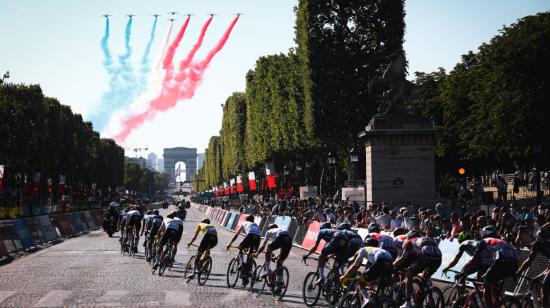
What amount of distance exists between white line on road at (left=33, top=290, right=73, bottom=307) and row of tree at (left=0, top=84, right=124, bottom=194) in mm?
37259

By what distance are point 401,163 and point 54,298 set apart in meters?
24.4

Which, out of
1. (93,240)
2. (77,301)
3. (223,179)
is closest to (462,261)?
(77,301)

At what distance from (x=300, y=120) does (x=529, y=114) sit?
2243cm

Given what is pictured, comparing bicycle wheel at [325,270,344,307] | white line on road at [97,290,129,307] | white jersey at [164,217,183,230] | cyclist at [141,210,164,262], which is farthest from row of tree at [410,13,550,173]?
white line on road at [97,290,129,307]

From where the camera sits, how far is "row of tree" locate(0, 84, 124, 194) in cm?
7744

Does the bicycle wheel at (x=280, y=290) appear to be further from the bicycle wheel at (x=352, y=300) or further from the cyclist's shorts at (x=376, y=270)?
the cyclist's shorts at (x=376, y=270)

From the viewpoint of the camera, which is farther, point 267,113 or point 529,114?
point 267,113

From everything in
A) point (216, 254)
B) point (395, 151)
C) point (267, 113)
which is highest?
point (267, 113)

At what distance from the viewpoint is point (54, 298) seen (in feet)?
66.0

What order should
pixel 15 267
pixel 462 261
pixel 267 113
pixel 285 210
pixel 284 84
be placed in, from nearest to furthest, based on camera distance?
pixel 462 261, pixel 15 267, pixel 285 210, pixel 284 84, pixel 267 113

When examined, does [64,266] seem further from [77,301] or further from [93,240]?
[93,240]

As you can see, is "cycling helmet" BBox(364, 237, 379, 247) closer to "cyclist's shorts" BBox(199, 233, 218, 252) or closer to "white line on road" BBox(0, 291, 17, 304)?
"cyclist's shorts" BBox(199, 233, 218, 252)

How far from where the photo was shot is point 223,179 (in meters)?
177

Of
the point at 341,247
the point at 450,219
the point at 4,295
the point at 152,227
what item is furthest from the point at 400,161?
the point at 4,295
